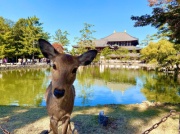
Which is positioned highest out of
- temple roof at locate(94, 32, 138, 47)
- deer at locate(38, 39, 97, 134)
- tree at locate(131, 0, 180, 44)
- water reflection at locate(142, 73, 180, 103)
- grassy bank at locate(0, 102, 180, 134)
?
temple roof at locate(94, 32, 138, 47)

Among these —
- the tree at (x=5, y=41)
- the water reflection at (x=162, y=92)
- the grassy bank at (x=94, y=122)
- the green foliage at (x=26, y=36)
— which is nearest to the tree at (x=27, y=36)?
the green foliage at (x=26, y=36)

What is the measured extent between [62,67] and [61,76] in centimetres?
11

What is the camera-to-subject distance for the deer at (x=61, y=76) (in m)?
2.07

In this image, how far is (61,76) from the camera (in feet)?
6.81

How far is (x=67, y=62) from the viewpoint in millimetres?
2172

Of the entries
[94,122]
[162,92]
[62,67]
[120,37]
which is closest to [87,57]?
[62,67]

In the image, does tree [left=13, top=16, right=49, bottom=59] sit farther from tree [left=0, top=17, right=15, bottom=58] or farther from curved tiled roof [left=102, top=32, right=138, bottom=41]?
curved tiled roof [left=102, top=32, right=138, bottom=41]

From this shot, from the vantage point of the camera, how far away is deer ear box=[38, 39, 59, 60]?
2.22 metres

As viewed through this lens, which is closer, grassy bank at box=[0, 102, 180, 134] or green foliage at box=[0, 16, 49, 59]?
grassy bank at box=[0, 102, 180, 134]

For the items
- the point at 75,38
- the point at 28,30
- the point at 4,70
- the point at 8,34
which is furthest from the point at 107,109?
the point at 75,38

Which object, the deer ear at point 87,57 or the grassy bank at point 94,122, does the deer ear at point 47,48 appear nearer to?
the deer ear at point 87,57

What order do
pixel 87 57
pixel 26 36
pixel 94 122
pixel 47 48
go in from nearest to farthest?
1. pixel 47 48
2. pixel 87 57
3. pixel 94 122
4. pixel 26 36

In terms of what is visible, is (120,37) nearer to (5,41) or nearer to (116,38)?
(116,38)

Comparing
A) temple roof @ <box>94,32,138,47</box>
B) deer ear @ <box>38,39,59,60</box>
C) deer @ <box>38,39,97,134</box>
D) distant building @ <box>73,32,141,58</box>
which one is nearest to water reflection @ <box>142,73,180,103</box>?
deer @ <box>38,39,97,134</box>
